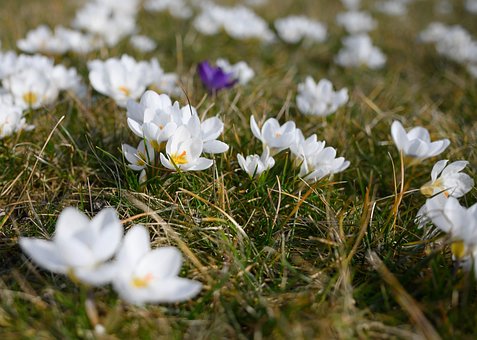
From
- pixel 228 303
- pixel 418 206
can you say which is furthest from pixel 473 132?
pixel 228 303

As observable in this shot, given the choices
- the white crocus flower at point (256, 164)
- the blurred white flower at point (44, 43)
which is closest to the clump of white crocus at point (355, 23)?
the blurred white flower at point (44, 43)

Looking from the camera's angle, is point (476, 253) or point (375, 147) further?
point (375, 147)

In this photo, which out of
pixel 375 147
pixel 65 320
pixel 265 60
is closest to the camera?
pixel 65 320

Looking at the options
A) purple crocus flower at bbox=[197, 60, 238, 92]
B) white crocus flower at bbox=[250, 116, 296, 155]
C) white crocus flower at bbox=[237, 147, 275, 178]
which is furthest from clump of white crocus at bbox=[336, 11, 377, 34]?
white crocus flower at bbox=[237, 147, 275, 178]

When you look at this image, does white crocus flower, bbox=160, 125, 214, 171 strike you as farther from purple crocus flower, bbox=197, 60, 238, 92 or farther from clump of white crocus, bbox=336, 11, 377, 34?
clump of white crocus, bbox=336, 11, 377, 34

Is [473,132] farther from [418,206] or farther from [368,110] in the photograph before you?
[418,206]

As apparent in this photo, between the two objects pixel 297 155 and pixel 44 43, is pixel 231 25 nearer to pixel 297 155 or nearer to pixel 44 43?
pixel 44 43

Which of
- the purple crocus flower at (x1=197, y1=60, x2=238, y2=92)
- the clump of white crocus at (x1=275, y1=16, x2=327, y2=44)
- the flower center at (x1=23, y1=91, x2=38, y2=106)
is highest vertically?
the flower center at (x1=23, y1=91, x2=38, y2=106)
